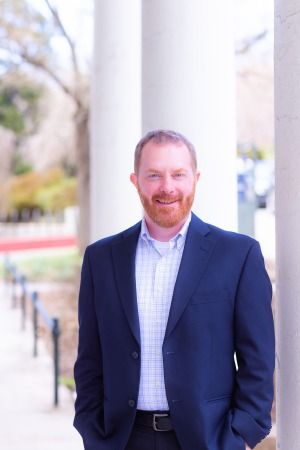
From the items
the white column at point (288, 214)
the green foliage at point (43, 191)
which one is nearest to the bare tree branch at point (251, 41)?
the white column at point (288, 214)

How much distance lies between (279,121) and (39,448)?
5107 mm

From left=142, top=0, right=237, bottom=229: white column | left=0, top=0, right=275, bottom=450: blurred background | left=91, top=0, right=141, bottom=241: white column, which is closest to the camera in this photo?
left=142, top=0, right=237, bottom=229: white column

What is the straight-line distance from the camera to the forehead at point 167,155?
113 inches

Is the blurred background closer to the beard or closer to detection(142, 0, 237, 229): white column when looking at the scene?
detection(142, 0, 237, 229): white column

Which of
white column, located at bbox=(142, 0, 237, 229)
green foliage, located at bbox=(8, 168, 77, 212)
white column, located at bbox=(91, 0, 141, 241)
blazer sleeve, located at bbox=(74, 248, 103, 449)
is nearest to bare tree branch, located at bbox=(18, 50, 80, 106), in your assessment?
white column, located at bbox=(91, 0, 141, 241)

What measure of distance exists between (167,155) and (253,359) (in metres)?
0.81

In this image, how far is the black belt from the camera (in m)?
2.86

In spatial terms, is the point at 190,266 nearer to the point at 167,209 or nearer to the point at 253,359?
the point at 167,209

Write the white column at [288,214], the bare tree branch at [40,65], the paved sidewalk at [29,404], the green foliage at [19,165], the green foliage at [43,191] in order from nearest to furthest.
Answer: the white column at [288,214]
the paved sidewalk at [29,404]
the bare tree branch at [40,65]
the green foliage at [43,191]
the green foliage at [19,165]

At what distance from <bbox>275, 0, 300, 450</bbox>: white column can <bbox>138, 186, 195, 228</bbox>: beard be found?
1.33 ft

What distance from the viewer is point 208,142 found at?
4695 mm

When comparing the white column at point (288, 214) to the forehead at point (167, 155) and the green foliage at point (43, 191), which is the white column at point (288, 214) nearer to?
the forehead at point (167, 155)

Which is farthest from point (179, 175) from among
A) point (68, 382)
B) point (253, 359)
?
point (68, 382)

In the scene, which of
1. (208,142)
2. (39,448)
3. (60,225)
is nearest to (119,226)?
(39,448)
